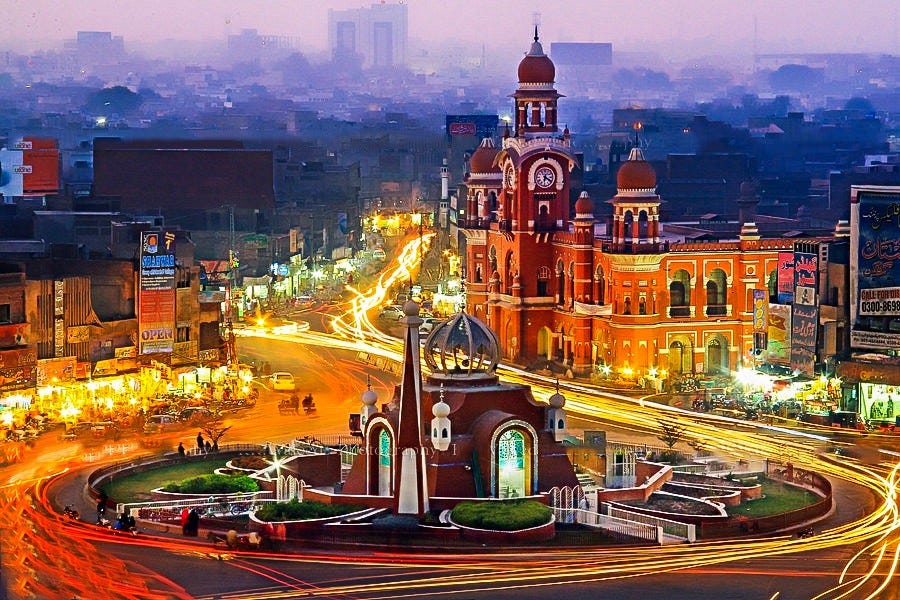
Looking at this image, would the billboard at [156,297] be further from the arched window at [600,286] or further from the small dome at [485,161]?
the small dome at [485,161]

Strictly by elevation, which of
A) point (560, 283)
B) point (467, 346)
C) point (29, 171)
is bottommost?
point (560, 283)

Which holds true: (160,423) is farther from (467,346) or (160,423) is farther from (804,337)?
(804,337)

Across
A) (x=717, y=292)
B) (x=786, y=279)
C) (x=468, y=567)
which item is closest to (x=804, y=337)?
(x=786, y=279)

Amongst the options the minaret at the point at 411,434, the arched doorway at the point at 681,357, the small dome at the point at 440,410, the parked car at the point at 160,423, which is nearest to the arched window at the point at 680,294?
the arched doorway at the point at 681,357

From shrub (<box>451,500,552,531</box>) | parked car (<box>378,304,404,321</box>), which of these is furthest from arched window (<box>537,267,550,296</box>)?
shrub (<box>451,500,552,531</box>)

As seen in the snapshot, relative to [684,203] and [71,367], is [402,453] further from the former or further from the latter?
[684,203]

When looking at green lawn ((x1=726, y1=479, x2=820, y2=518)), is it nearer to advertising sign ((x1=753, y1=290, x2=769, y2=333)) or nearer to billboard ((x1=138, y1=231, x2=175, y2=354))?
advertising sign ((x1=753, y1=290, x2=769, y2=333))
